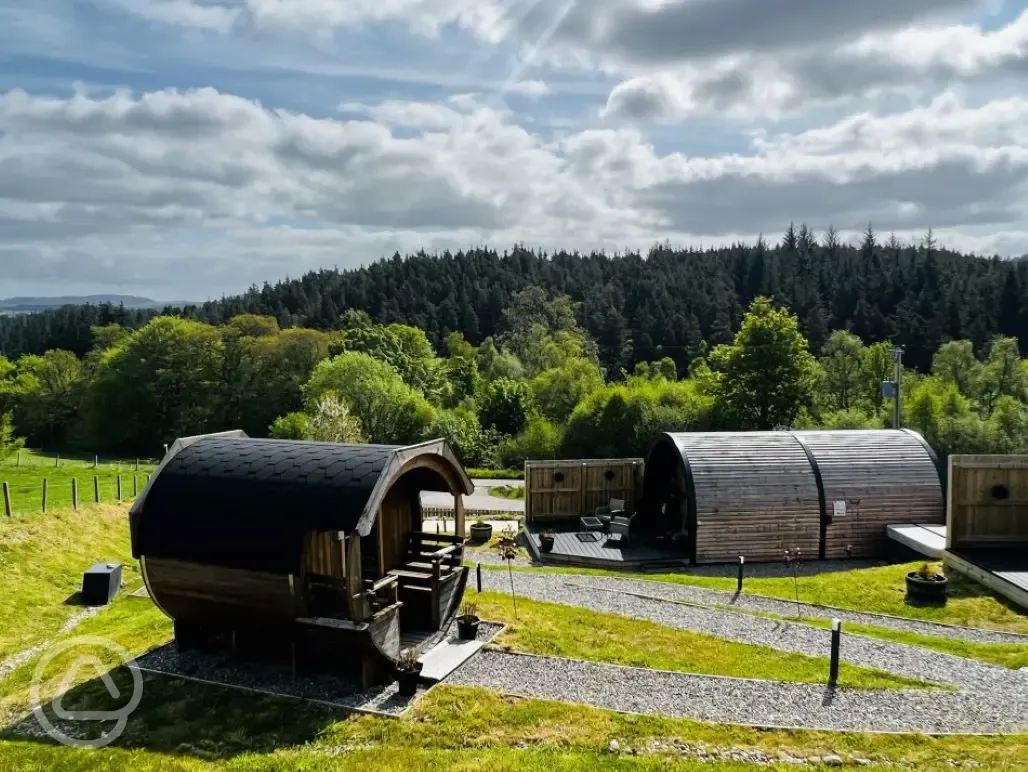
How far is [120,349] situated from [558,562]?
57.2m

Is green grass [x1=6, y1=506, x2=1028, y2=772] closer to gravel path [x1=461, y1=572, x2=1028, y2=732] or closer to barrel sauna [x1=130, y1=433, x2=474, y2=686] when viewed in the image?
gravel path [x1=461, y1=572, x2=1028, y2=732]

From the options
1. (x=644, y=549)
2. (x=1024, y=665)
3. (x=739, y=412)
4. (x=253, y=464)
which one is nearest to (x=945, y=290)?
(x=739, y=412)

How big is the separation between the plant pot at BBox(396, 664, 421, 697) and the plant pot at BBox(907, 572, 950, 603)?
12808 millimetres

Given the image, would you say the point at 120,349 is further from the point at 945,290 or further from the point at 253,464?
the point at 945,290

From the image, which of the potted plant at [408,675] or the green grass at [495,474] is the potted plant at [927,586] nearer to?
the potted plant at [408,675]

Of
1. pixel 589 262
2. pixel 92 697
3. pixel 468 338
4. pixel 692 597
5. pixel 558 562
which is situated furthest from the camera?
pixel 589 262

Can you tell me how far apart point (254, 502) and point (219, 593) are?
1.70 m

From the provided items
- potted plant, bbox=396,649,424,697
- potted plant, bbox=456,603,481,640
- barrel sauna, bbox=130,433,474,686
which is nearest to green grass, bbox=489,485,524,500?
potted plant, bbox=456,603,481,640

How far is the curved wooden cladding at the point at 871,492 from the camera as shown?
2322 centimetres

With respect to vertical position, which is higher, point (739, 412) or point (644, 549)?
point (739, 412)

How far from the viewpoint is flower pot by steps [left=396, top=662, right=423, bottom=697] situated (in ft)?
35.8

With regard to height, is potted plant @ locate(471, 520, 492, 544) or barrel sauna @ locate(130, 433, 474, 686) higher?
barrel sauna @ locate(130, 433, 474, 686)

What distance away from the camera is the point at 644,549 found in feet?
77.7

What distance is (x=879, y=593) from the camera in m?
18.0
